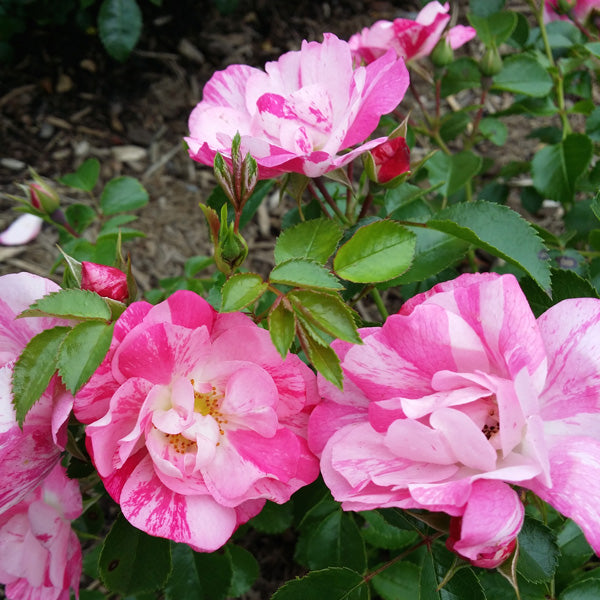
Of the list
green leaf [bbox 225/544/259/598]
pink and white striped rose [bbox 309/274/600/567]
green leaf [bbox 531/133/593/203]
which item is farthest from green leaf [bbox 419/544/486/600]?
green leaf [bbox 531/133/593/203]

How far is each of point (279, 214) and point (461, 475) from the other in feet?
5.22

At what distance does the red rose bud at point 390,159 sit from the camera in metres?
0.80

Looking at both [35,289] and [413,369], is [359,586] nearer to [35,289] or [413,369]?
[413,369]

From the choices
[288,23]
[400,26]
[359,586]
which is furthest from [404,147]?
[288,23]

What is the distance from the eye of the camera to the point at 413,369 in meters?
0.64

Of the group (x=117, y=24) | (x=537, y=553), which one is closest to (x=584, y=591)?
(x=537, y=553)

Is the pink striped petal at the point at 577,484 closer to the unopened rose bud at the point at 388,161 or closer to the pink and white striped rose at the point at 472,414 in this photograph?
the pink and white striped rose at the point at 472,414

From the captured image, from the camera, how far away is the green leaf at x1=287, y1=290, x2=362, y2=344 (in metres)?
0.61

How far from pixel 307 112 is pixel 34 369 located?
1.34 feet

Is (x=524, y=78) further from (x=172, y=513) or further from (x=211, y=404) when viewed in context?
(x=172, y=513)

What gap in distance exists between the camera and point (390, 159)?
81 cm

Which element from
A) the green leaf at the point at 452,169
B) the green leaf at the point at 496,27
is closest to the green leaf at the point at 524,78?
the green leaf at the point at 496,27

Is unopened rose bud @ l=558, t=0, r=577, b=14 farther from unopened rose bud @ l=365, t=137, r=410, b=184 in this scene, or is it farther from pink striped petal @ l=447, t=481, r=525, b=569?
pink striped petal @ l=447, t=481, r=525, b=569

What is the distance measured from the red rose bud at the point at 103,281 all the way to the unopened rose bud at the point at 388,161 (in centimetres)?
34
